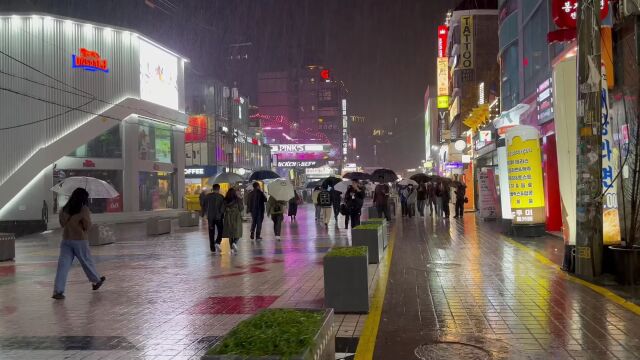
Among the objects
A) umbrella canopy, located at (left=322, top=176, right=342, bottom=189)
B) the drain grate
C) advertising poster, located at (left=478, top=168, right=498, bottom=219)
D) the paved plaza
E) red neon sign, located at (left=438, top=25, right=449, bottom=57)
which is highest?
red neon sign, located at (left=438, top=25, right=449, bottom=57)

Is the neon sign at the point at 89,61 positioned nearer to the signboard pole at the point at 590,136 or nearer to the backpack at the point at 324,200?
the backpack at the point at 324,200

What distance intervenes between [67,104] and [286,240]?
19.8 m

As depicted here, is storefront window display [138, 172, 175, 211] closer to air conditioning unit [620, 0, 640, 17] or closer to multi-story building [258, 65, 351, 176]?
air conditioning unit [620, 0, 640, 17]

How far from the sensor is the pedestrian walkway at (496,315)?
5.54 m

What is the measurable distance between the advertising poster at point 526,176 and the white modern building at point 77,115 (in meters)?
22.6

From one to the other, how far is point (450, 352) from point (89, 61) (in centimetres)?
3214

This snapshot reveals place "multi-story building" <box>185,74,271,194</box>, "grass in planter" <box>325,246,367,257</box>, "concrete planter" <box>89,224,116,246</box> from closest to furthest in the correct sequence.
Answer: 1. "grass in planter" <box>325,246,367,257</box>
2. "concrete planter" <box>89,224,116,246</box>
3. "multi-story building" <box>185,74,271,194</box>

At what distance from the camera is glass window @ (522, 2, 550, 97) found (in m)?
20.5

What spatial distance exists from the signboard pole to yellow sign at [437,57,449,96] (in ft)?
178

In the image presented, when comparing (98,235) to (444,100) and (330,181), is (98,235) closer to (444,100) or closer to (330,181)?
(330,181)

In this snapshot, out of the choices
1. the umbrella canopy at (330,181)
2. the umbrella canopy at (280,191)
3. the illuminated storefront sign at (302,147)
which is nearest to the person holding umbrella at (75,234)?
the umbrella canopy at (280,191)

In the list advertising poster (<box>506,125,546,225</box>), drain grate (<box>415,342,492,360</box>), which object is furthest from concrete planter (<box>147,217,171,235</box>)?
drain grate (<box>415,342,492,360</box>)

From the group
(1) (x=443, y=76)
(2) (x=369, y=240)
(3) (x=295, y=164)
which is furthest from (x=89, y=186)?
(3) (x=295, y=164)

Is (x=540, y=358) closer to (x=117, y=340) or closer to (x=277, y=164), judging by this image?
(x=117, y=340)
